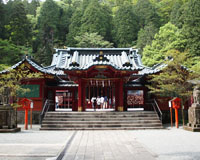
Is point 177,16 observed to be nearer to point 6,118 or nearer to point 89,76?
point 89,76

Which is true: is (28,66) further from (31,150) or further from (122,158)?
(122,158)

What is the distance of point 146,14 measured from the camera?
161ft

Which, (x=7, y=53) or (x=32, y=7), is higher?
(x=32, y=7)

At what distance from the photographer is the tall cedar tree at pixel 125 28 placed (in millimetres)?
46031

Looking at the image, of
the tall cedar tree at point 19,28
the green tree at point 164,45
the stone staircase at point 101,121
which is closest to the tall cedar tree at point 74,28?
the tall cedar tree at point 19,28

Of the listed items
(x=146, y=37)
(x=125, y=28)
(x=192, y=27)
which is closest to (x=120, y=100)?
(x=192, y=27)

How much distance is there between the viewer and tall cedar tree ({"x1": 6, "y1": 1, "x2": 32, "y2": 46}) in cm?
4062

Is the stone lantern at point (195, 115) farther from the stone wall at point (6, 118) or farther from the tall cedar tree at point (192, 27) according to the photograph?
the tall cedar tree at point (192, 27)

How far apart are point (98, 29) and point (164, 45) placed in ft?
57.4

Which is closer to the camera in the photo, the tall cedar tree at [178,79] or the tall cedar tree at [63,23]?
the tall cedar tree at [178,79]

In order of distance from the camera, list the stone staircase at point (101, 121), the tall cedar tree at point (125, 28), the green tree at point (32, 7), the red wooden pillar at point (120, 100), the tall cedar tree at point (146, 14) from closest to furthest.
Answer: the stone staircase at point (101, 121) < the red wooden pillar at point (120, 100) < the tall cedar tree at point (125, 28) < the tall cedar tree at point (146, 14) < the green tree at point (32, 7)

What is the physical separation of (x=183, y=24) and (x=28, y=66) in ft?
103

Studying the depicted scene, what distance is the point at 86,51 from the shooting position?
66.0 ft

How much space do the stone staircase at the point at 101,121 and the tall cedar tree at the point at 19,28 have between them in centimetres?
2987
